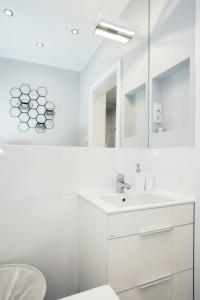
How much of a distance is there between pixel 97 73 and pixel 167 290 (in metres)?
1.59

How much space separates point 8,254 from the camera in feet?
3.61

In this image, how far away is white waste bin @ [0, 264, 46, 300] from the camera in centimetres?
96

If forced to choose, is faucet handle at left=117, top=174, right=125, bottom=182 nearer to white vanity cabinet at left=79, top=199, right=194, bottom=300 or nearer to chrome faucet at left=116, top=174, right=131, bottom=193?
chrome faucet at left=116, top=174, right=131, bottom=193

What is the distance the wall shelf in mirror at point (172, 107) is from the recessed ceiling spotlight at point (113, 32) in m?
0.43

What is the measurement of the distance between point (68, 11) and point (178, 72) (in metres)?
1.01

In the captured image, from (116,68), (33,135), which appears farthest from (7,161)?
(116,68)

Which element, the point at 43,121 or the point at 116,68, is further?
the point at 116,68

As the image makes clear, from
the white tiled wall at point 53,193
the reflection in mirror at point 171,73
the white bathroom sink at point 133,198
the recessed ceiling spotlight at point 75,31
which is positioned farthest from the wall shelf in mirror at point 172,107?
the recessed ceiling spotlight at point 75,31

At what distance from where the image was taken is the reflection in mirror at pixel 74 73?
1203 mm

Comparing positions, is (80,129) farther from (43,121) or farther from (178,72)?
(178,72)

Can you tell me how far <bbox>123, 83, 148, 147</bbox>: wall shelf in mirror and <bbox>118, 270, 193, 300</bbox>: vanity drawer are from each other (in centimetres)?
98

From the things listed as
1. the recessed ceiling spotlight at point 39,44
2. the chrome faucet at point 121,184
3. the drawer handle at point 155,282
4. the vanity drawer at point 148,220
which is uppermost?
the recessed ceiling spotlight at point 39,44

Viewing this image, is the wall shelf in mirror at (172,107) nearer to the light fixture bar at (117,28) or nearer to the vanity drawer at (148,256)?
the light fixture bar at (117,28)

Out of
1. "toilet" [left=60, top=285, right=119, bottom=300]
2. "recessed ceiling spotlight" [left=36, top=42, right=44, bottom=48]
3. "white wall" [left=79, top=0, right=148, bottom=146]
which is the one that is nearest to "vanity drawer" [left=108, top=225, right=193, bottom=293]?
"toilet" [left=60, top=285, right=119, bottom=300]
